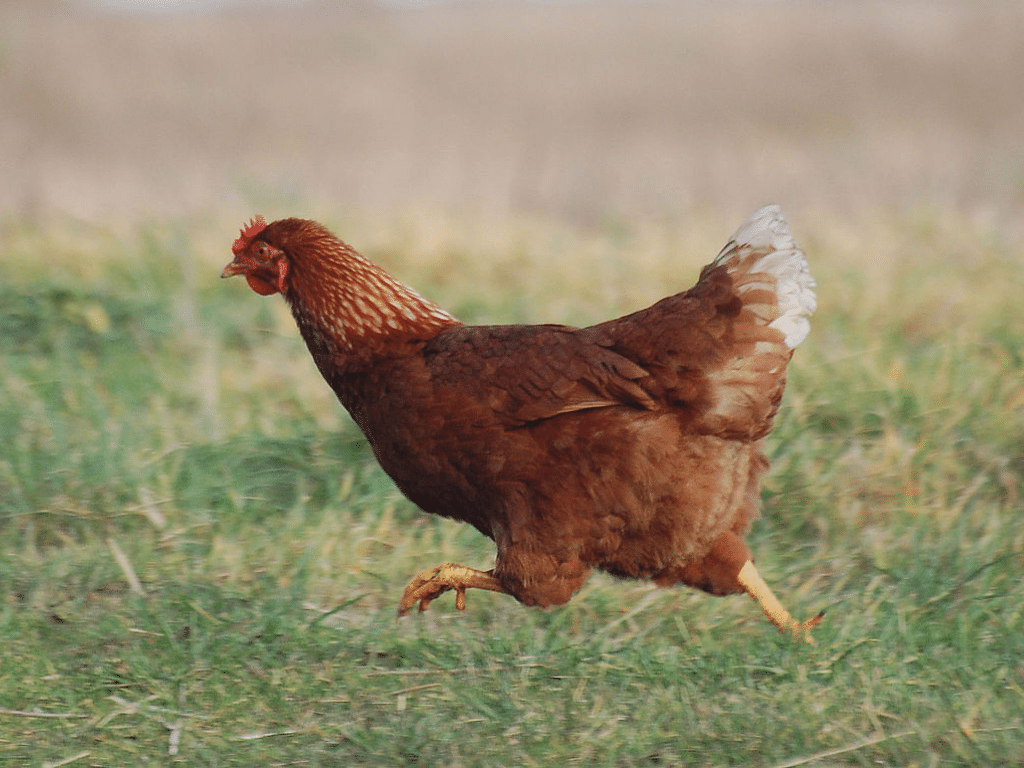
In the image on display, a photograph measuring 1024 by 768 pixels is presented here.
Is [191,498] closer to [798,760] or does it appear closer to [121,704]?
[121,704]

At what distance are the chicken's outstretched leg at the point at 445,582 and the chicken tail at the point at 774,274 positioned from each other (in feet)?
3.20

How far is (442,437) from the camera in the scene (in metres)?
2.79

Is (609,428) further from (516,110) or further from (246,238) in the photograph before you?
(516,110)

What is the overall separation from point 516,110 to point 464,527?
24.8ft

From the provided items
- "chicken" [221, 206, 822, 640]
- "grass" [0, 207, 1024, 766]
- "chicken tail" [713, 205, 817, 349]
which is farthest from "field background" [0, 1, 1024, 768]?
"chicken tail" [713, 205, 817, 349]

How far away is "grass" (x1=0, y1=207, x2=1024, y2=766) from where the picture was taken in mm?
2512

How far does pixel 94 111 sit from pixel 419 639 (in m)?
8.99

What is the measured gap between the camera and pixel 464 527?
3.69 metres

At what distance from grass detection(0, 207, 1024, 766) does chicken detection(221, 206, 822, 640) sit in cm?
26

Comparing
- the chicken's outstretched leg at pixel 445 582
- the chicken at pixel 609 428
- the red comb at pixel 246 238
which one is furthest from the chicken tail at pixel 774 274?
the red comb at pixel 246 238

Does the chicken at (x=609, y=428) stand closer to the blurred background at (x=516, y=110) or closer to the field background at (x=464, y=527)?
the field background at (x=464, y=527)

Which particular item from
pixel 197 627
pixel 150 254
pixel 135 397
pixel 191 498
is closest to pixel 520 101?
pixel 150 254

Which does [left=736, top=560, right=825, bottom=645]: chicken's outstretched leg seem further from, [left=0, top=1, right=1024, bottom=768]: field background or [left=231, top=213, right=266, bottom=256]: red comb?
[left=231, top=213, right=266, bottom=256]: red comb

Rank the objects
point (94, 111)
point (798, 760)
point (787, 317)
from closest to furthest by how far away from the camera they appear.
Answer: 1. point (798, 760)
2. point (787, 317)
3. point (94, 111)
